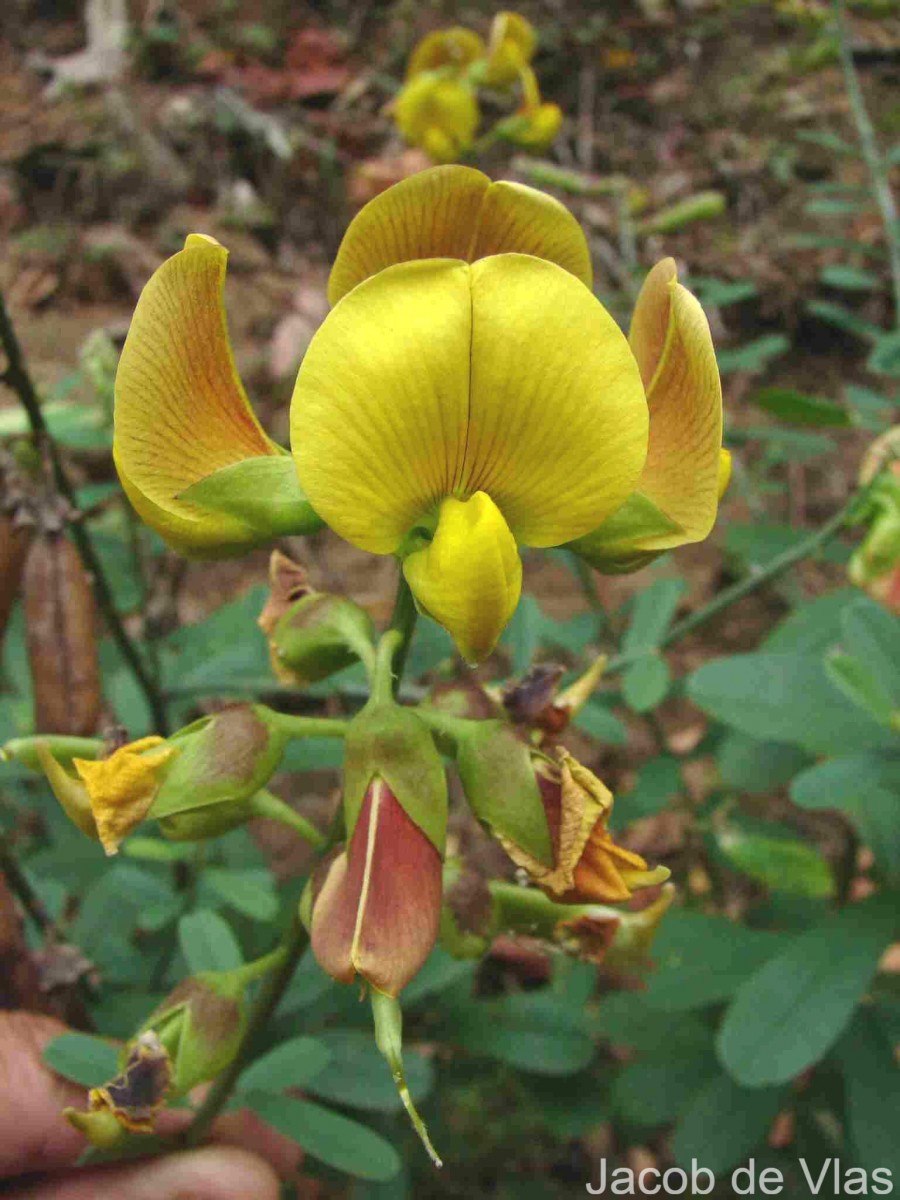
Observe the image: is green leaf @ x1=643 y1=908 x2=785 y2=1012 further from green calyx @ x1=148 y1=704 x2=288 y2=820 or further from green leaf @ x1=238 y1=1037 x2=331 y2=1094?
green calyx @ x1=148 y1=704 x2=288 y2=820

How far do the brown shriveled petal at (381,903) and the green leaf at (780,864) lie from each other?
1.25m

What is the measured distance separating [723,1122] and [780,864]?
0.47 meters

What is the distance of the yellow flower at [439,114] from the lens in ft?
7.86

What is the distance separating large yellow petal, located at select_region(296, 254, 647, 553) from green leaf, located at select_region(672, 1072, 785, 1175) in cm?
125

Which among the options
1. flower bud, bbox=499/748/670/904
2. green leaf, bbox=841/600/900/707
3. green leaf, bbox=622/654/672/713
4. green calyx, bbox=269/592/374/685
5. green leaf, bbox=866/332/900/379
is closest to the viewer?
flower bud, bbox=499/748/670/904

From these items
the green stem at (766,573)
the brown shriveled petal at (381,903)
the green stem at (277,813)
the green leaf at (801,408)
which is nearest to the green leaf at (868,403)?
the green leaf at (801,408)

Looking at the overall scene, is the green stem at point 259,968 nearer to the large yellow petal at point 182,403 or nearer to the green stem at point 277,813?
the green stem at point 277,813

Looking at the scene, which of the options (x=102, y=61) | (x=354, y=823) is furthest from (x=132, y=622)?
(x=102, y=61)

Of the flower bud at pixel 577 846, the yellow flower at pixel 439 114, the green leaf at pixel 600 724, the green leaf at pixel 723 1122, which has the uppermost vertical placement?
the yellow flower at pixel 439 114

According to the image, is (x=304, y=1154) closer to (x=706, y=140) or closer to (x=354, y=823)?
(x=354, y=823)

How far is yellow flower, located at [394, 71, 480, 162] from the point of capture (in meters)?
2.40

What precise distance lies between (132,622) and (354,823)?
183cm

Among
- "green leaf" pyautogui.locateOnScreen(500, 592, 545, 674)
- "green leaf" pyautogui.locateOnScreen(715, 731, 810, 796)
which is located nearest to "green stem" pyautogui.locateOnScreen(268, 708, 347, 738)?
"green leaf" pyautogui.locateOnScreen(500, 592, 545, 674)

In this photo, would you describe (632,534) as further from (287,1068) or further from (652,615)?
(652,615)
